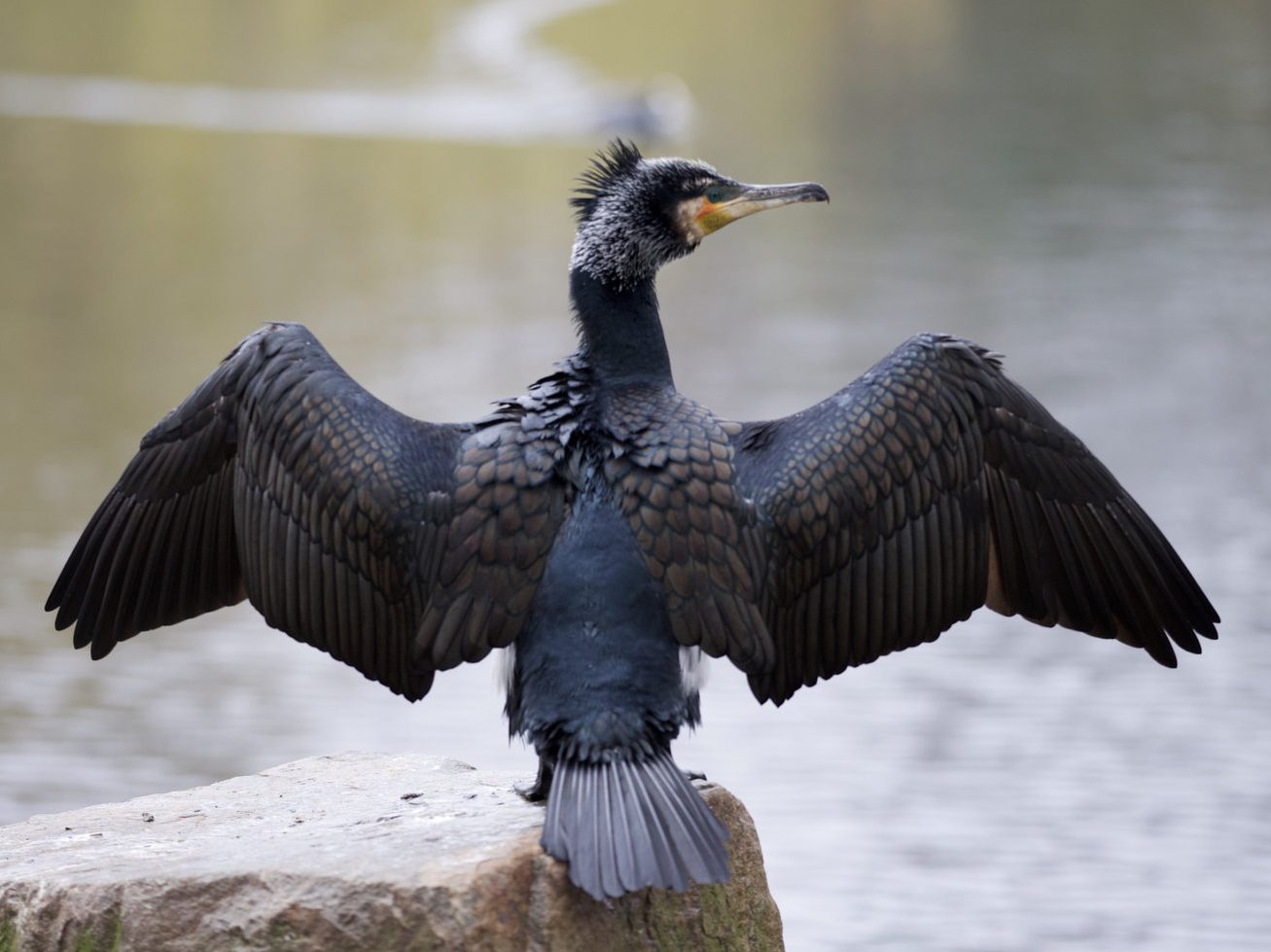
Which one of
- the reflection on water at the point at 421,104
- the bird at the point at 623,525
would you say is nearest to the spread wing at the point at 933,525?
the bird at the point at 623,525

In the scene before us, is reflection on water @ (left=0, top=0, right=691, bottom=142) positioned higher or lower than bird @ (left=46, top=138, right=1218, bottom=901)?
higher

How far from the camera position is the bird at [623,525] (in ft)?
15.4

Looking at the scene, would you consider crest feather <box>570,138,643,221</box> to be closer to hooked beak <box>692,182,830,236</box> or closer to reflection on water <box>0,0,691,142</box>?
hooked beak <box>692,182,830,236</box>

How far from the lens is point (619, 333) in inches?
200

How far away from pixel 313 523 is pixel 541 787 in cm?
88

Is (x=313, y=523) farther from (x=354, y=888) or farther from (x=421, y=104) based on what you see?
(x=421, y=104)

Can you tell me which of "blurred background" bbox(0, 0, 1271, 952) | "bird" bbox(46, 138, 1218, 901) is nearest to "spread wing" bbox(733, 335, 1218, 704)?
"bird" bbox(46, 138, 1218, 901)

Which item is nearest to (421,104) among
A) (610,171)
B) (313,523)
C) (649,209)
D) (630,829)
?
(610,171)

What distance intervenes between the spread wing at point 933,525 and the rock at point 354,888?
0.58 metres

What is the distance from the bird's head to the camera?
5.10 metres

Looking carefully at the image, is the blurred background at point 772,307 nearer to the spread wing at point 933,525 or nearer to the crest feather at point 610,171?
the spread wing at point 933,525

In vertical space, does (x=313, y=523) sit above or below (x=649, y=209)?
below

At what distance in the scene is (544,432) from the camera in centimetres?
488

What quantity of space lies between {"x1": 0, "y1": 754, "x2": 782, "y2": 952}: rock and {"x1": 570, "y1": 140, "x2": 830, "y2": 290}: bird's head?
137 cm
